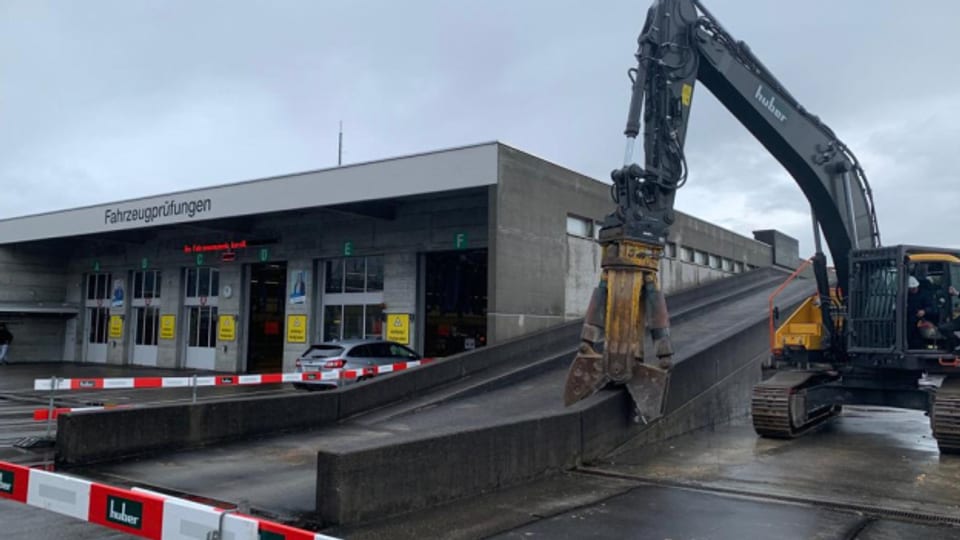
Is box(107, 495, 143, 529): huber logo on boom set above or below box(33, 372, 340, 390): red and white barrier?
above

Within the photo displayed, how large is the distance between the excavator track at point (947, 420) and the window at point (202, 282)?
25.1 metres

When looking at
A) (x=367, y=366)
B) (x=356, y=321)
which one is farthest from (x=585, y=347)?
(x=356, y=321)

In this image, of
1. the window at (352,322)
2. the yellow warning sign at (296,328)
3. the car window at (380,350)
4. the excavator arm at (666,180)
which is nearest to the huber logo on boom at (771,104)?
the excavator arm at (666,180)

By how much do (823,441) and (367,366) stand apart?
33.6 feet

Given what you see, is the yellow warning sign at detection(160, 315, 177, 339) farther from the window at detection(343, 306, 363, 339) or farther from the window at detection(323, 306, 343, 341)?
the window at detection(343, 306, 363, 339)

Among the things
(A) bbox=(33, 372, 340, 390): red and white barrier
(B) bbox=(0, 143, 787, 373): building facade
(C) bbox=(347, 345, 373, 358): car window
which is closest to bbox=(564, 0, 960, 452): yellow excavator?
(B) bbox=(0, 143, 787, 373): building facade

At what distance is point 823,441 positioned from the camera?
12977mm

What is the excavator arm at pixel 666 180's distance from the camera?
10.6 m

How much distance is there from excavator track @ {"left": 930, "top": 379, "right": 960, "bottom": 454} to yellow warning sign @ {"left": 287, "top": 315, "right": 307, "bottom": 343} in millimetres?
19711

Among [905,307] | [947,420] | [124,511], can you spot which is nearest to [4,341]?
[124,511]

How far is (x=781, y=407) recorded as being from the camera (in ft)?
41.0

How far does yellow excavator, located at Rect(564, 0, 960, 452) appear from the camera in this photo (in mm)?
10680

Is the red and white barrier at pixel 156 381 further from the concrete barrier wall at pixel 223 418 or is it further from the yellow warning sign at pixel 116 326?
the yellow warning sign at pixel 116 326

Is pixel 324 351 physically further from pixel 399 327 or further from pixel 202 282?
pixel 202 282
